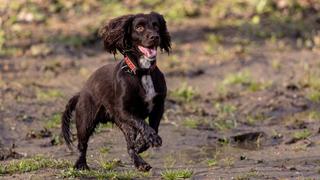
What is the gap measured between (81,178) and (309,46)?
9.28 metres

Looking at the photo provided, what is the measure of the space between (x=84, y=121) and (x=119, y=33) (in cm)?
99

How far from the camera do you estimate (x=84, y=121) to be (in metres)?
8.05

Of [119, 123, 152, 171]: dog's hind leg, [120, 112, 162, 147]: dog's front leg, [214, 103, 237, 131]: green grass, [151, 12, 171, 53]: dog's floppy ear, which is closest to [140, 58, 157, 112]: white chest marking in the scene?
[120, 112, 162, 147]: dog's front leg

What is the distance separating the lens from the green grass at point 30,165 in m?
7.71

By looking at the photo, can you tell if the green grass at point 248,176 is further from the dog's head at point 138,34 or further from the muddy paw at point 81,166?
the muddy paw at point 81,166

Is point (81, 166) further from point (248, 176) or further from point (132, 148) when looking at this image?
point (248, 176)

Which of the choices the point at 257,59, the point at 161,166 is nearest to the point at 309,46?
the point at 257,59

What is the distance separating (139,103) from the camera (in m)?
7.52

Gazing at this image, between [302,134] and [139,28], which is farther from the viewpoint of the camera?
[302,134]

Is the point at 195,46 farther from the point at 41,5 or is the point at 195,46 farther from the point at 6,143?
Answer: the point at 6,143

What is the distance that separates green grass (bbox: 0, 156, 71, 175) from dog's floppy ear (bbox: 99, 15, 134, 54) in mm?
1262

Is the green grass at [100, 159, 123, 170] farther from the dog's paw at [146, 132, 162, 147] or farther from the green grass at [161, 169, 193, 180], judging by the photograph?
the dog's paw at [146, 132, 162, 147]

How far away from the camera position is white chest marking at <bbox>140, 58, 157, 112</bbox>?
7469 mm

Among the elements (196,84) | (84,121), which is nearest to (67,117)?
(84,121)
